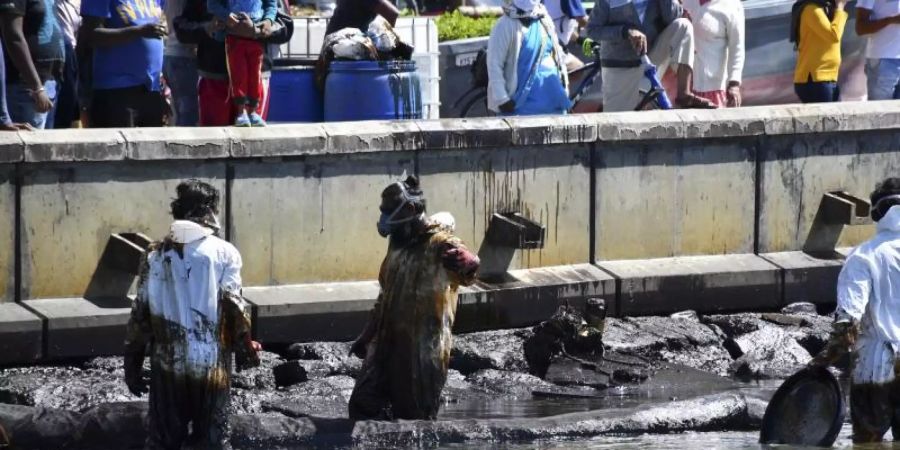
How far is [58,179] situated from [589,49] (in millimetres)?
5743

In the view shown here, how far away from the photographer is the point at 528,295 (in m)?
13.7

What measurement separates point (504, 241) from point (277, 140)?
1728mm

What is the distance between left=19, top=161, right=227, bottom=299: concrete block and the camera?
1223 cm

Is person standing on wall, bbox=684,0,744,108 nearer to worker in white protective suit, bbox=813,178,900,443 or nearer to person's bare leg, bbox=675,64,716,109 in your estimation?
person's bare leg, bbox=675,64,716,109

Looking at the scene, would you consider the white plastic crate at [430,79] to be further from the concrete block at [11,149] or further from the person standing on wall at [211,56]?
the concrete block at [11,149]

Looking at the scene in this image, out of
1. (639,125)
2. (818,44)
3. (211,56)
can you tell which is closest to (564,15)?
(818,44)

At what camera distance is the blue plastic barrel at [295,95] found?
1440 cm

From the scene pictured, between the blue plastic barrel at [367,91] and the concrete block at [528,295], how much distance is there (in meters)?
1.44

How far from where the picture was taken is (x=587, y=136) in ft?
45.8

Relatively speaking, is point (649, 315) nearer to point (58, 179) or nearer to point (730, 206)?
point (730, 206)

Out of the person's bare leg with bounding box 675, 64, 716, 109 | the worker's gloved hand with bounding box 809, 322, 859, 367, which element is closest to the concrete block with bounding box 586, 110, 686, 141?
the person's bare leg with bounding box 675, 64, 716, 109

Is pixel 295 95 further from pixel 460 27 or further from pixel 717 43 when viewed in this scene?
pixel 460 27

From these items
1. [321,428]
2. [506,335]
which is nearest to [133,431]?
[321,428]

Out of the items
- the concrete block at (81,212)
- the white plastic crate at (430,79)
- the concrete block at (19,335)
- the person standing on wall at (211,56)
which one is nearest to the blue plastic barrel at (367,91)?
the person standing on wall at (211,56)
